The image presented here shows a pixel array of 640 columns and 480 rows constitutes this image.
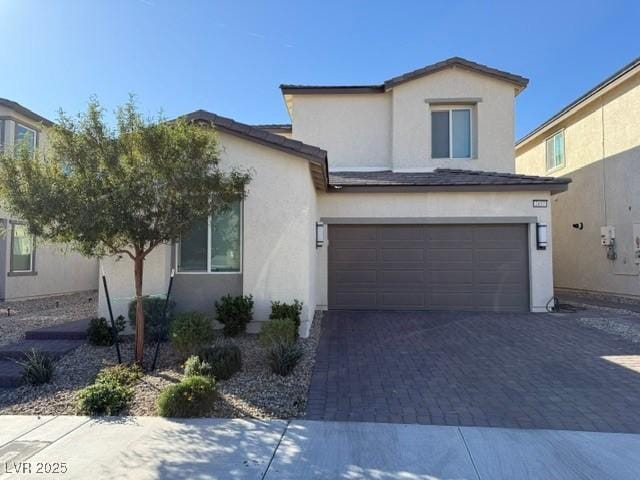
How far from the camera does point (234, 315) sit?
859cm

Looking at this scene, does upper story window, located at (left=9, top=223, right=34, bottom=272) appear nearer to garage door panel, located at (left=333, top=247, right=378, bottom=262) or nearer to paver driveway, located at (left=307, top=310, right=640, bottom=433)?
garage door panel, located at (left=333, top=247, right=378, bottom=262)

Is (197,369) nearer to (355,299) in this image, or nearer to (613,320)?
(355,299)

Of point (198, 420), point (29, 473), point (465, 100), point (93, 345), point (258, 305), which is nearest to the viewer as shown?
point (29, 473)

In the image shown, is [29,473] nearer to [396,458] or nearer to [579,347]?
[396,458]

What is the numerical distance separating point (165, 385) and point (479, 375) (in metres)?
4.53

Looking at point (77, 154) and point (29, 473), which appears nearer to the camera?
point (29, 473)

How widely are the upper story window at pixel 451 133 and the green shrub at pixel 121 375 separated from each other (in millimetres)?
11340

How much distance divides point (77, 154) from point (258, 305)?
173 inches

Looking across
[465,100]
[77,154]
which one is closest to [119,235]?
[77,154]

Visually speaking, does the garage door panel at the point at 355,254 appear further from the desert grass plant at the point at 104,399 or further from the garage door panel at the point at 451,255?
the desert grass plant at the point at 104,399

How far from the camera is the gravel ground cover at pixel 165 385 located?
5223 millimetres

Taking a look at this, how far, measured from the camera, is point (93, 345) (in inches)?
312

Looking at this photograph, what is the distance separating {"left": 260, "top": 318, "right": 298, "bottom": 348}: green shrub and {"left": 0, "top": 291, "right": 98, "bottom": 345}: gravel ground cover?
497 cm

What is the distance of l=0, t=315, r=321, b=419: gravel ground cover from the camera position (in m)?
5.22
